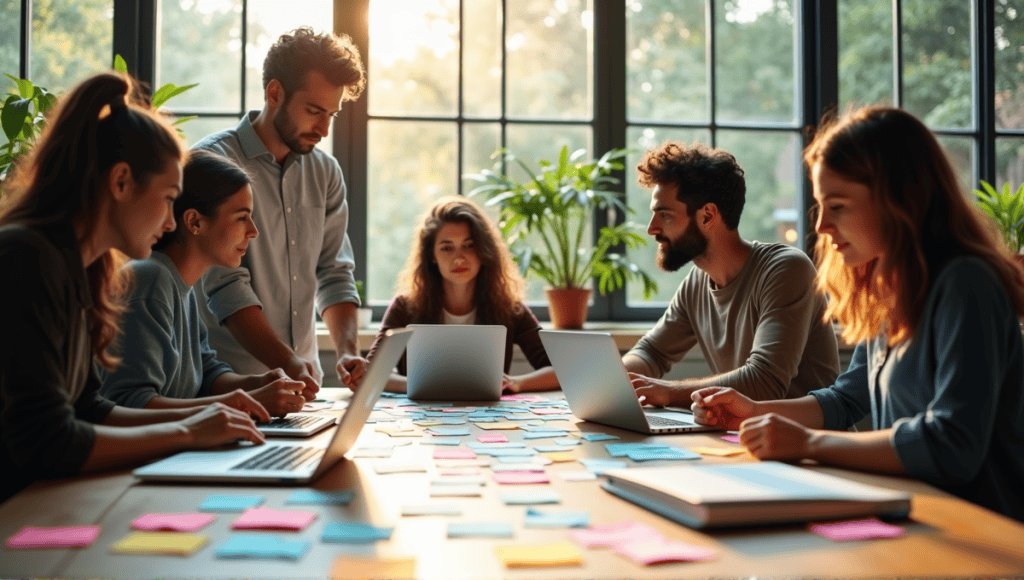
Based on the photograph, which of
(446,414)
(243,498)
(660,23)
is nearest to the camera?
(243,498)

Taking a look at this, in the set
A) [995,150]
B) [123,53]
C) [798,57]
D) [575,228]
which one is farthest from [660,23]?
[123,53]

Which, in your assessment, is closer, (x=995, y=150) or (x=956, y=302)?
(x=956, y=302)

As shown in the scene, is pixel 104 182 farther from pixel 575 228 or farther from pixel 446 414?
pixel 575 228

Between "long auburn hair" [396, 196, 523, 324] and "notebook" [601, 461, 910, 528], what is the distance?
1.72m

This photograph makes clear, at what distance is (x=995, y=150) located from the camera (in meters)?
3.93

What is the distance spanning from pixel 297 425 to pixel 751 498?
993 millimetres

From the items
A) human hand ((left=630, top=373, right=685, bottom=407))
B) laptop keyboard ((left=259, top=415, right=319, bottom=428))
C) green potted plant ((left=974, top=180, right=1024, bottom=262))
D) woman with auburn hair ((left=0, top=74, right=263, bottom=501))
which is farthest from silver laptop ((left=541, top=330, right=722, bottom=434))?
green potted plant ((left=974, top=180, right=1024, bottom=262))

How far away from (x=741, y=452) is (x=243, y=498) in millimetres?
809

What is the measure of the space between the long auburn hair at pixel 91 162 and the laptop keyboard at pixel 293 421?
330mm

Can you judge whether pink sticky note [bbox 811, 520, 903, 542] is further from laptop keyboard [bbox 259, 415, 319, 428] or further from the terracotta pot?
the terracotta pot

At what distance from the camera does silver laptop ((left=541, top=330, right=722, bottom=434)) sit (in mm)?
1531

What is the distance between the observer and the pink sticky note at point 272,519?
2.92ft

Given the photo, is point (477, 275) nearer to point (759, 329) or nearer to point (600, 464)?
point (759, 329)

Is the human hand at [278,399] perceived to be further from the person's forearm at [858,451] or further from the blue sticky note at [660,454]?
the person's forearm at [858,451]
